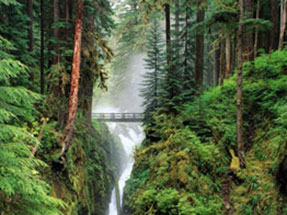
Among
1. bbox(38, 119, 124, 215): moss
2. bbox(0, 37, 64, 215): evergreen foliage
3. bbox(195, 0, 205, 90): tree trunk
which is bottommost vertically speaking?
bbox(38, 119, 124, 215): moss

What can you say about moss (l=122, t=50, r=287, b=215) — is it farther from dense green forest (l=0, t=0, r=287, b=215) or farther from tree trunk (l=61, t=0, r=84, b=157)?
tree trunk (l=61, t=0, r=84, b=157)

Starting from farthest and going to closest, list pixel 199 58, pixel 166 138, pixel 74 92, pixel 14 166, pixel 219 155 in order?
pixel 199 58 → pixel 166 138 → pixel 74 92 → pixel 219 155 → pixel 14 166

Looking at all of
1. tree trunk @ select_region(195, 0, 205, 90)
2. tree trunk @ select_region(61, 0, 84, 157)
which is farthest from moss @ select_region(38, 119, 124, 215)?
tree trunk @ select_region(195, 0, 205, 90)

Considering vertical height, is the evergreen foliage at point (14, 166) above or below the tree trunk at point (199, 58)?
below

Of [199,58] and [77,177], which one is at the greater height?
[199,58]

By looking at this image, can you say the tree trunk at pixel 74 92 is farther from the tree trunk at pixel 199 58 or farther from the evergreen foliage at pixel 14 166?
the tree trunk at pixel 199 58

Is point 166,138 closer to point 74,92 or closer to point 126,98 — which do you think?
point 74,92

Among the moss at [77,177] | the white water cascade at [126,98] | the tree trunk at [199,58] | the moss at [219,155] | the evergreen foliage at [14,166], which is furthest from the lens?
the white water cascade at [126,98]

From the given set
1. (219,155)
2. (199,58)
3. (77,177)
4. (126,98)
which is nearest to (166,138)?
(219,155)

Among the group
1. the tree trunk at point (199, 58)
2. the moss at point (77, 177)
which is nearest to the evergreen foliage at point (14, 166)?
the moss at point (77, 177)

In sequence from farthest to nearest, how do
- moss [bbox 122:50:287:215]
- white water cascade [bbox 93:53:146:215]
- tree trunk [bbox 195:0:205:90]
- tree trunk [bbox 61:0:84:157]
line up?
white water cascade [bbox 93:53:146:215] < tree trunk [bbox 195:0:205:90] < tree trunk [bbox 61:0:84:157] < moss [bbox 122:50:287:215]

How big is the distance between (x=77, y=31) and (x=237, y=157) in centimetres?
696

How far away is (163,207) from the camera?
6480mm

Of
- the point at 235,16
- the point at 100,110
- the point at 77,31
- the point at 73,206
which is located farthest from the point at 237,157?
the point at 100,110
